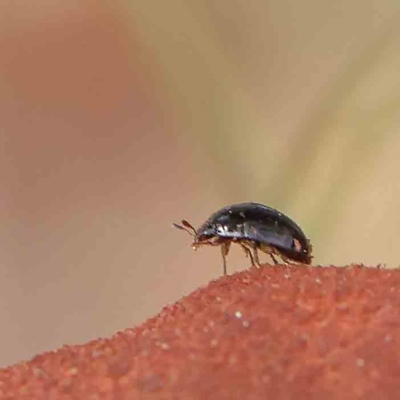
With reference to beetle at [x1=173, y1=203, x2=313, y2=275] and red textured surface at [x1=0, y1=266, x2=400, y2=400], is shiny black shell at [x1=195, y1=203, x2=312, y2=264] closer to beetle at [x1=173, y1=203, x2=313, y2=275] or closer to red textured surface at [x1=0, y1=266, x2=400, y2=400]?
beetle at [x1=173, y1=203, x2=313, y2=275]

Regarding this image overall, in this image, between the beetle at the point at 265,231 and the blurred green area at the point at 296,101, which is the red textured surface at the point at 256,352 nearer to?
the beetle at the point at 265,231

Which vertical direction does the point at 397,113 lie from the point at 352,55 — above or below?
below

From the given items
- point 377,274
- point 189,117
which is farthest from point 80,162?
point 377,274

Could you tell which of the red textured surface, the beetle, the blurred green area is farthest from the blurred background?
the red textured surface

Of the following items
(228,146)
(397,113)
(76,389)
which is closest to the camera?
(76,389)

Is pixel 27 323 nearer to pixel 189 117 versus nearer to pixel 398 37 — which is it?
pixel 189 117

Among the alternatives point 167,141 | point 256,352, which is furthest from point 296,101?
point 256,352
